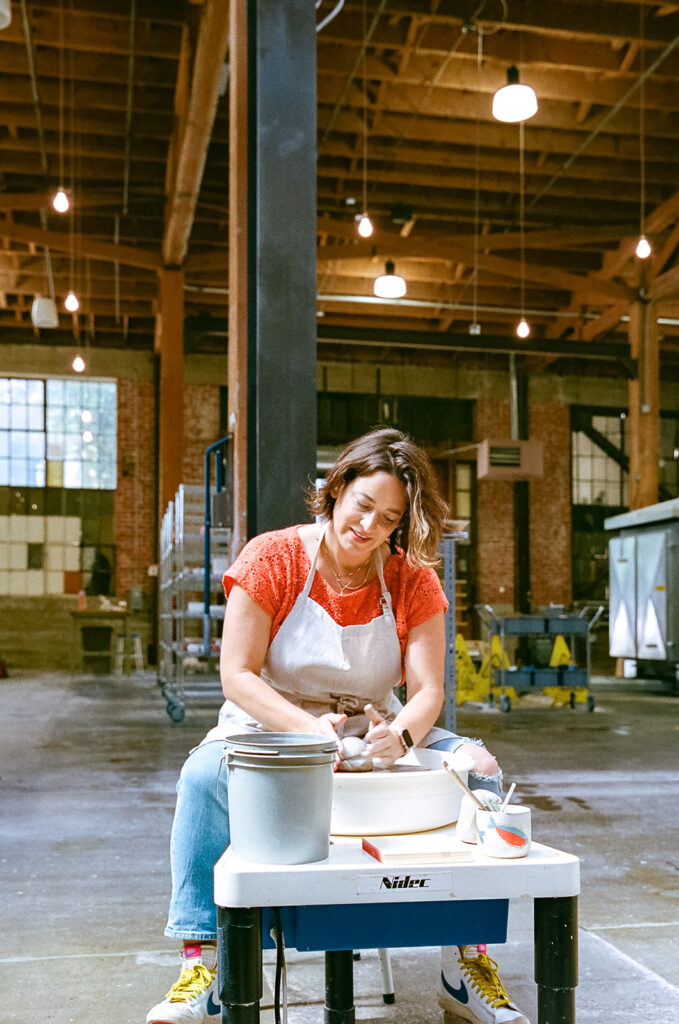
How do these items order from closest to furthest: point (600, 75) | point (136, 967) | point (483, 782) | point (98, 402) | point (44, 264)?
point (483, 782) → point (136, 967) → point (600, 75) → point (44, 264) → point (98, 402)

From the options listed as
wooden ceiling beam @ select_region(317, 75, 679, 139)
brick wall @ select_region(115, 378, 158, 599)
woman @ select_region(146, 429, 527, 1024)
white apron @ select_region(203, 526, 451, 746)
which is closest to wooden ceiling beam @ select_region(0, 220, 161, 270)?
wooden ceiling beam @ select_region(317, 75, 679, 139)

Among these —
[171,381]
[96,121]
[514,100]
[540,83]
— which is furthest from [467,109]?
[171,381]

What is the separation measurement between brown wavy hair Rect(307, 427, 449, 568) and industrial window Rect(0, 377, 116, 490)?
14.4 metres

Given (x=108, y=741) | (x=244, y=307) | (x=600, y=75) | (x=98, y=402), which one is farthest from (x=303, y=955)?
(x=98, y=402)

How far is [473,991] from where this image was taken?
197 centimetres

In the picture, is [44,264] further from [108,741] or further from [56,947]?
[56,947]

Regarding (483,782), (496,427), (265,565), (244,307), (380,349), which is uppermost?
(380,349)

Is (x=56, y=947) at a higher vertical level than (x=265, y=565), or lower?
lower

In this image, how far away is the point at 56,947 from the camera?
268 centimetres

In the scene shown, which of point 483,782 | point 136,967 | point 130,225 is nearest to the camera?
point 483,782

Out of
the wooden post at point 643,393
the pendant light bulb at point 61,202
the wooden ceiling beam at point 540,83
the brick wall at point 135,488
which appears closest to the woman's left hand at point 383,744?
the pendant light bulb at point 61,202

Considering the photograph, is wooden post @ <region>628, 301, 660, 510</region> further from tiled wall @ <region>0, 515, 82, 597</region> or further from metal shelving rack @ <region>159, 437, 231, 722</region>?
tiled wall @ <region>0, 515, 82, 597</region>

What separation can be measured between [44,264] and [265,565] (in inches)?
502

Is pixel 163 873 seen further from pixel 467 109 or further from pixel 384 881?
pixel 467 109
